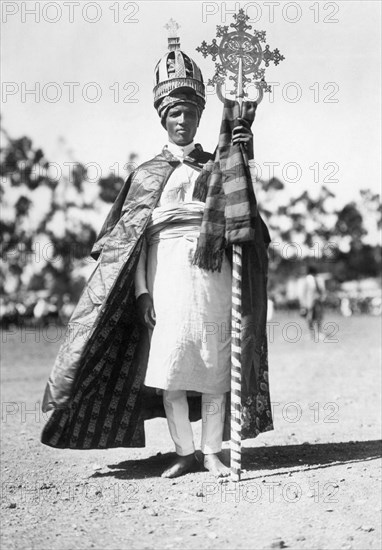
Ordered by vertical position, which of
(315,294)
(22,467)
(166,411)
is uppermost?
(315,294)

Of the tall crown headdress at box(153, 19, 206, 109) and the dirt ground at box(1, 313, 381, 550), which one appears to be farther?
the tall crown headdress at box(153, 19, 206, 109)

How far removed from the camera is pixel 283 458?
5.85m

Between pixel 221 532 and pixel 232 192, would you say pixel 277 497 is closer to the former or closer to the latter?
pixel 221 532

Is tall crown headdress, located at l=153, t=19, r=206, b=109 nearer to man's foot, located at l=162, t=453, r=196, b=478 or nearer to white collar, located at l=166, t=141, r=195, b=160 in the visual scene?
white collar, located at l=166, t=141, r=195, b=160

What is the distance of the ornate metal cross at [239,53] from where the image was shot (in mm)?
5371

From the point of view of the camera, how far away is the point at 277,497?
4.61 m

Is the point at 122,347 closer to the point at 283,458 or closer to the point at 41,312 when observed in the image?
the point at 283,458

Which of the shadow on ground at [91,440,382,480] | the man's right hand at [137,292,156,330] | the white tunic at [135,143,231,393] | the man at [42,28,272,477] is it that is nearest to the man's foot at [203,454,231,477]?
the man at [42,28,272,477]

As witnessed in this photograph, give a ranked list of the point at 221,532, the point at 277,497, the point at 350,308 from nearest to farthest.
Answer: the point at 221,532, the point at 277,497, the point at 350,308

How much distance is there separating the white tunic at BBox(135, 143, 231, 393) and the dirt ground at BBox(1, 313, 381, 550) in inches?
28.1

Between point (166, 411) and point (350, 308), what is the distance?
169 ft

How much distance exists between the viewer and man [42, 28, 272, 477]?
512 centimetres

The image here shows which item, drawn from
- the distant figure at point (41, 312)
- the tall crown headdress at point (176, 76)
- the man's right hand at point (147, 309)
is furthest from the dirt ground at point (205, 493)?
the distant figure at point (41, 312)

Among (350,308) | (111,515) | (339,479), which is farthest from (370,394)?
(350,308)
